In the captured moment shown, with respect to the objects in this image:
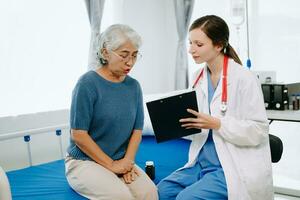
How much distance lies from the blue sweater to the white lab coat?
41 cm

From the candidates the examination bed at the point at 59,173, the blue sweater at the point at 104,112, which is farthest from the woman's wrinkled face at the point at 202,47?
the examination bed at the point at 59,173

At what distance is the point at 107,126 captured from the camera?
1733mm

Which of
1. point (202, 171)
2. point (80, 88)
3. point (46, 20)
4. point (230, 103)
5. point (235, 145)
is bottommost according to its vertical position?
point (202, 171)

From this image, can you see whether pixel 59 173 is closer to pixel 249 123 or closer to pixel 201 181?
pixel 201 181

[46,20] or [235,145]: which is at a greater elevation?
[46,20]

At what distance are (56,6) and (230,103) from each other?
1983 millimetres

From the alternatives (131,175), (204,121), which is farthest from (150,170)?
(204,121)

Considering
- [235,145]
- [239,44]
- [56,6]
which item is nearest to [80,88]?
[235,145]

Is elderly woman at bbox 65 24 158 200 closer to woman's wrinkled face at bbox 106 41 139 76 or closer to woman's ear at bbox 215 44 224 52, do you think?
woman's wrinkled face at bbox 106 41 139 76

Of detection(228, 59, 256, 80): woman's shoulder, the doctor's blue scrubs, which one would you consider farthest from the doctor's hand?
detection(228, 59, 256, 80): woman's shoulder

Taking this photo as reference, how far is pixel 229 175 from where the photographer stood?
1.62m

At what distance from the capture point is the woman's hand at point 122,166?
5.76 feet

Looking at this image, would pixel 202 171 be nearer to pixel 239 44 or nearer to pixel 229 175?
pixel 229 175

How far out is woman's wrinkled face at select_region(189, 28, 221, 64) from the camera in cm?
172
